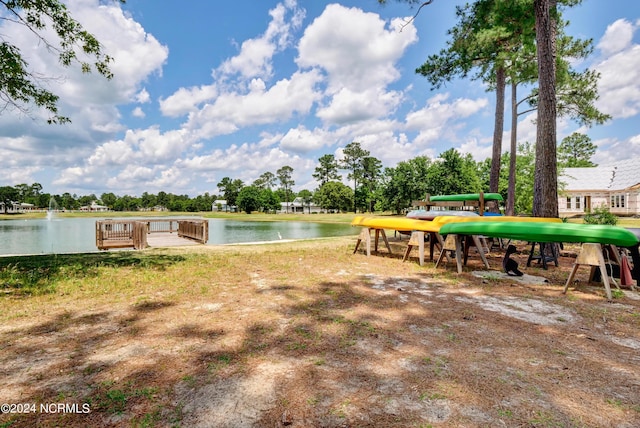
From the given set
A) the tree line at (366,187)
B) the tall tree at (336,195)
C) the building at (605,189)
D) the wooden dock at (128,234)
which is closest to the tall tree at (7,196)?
the tree line at (366,187)

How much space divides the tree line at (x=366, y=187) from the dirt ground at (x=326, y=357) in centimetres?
2291

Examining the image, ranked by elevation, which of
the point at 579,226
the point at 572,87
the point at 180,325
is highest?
the point at 572,87

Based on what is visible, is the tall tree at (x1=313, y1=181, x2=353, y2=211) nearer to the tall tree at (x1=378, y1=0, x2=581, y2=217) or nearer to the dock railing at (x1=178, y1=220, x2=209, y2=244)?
the dock railing at (x1=178, y1=220, x2=209, y2=244)

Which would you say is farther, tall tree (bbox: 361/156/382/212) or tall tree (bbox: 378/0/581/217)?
tall tree (bbox: 361/156/382/212)

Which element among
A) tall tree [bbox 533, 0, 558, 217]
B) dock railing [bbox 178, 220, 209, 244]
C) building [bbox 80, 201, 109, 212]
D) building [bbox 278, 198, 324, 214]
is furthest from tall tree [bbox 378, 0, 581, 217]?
building [bbox 80, 201, 109, 212]

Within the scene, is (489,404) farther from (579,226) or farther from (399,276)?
(579,226)

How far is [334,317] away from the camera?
11.6ft

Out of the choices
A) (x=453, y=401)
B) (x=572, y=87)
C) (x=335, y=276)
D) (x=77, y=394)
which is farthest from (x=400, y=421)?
(x=572, y=87)

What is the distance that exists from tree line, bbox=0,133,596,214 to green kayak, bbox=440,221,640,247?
20513mm

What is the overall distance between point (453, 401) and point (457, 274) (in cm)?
419

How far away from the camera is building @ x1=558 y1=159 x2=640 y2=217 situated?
30728 mm

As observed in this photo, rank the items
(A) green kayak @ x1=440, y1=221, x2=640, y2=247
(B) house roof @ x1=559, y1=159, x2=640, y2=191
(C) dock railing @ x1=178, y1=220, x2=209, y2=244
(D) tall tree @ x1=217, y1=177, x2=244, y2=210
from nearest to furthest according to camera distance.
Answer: (A) green kayak @ x1=440, y1=221, x2=640, y2=247
(C) dock railing @ x1=178, y1=220, x2=209, y2=244
(B) house roof @ x1=559, y1=159, x2=640, y2=191
(D) tall tree @ x1=217, y1=177, x2=244, y2=210

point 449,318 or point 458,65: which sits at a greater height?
point 458,65

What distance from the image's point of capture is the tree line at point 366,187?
1537 inches
